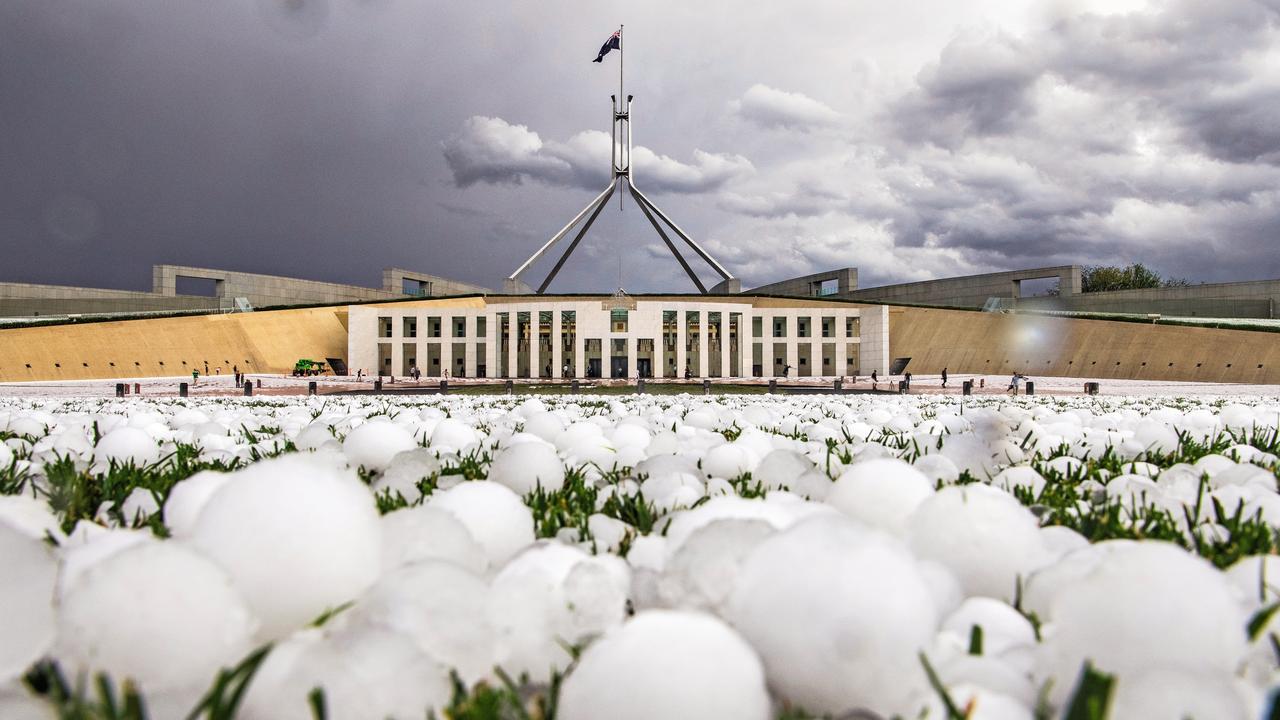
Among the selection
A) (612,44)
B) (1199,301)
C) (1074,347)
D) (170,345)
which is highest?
(612,44)

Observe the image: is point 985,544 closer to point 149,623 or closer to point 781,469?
point 781,469

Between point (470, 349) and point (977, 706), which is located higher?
point (470, 349)

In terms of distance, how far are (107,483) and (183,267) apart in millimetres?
67308

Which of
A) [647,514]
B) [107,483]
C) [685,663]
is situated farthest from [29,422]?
[685,663]

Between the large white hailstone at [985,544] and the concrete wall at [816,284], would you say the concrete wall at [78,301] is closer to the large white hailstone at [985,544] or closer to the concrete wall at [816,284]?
the concrete wall at [816,284]

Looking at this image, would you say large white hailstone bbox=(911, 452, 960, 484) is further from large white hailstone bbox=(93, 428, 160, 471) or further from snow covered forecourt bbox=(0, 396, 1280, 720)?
large white hailstone bbox=(93, 428, 160, 471)

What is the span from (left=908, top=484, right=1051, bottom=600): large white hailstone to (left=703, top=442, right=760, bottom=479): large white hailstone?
109 centimetres

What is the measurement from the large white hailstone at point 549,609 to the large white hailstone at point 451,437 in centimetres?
206

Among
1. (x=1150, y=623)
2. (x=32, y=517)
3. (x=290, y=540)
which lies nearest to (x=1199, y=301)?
(x=1150, y=623)

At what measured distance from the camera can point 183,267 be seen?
5747 centimetres

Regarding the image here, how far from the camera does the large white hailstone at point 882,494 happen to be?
1401 millimetres

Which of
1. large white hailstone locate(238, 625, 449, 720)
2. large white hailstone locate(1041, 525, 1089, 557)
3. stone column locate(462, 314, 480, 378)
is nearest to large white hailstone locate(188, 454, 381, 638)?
large white hailstone locate(238, 625, 449, 720)

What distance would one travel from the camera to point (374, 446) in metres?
2.47

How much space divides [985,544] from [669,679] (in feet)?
2.59
